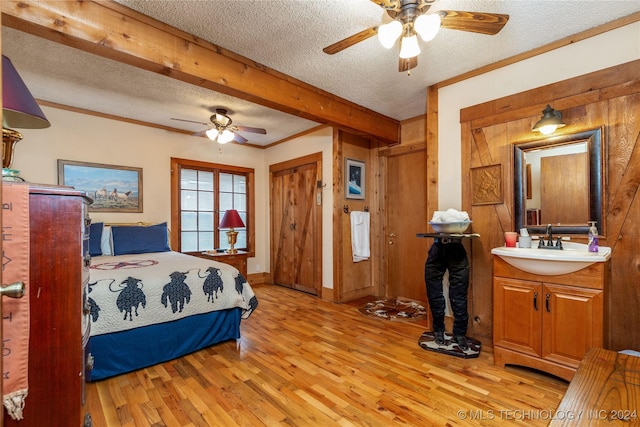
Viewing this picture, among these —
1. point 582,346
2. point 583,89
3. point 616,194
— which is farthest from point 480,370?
point 583,89

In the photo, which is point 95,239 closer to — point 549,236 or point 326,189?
point 326,189

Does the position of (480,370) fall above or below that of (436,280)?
below

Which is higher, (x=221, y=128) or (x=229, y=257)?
(x=221, y=128)

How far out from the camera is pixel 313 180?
4695 mm

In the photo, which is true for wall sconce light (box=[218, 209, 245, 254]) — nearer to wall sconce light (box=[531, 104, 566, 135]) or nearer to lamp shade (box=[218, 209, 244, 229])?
lamp shade (box=[218, 209, 244, 229])

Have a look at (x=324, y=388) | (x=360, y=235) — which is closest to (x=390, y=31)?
(x=324, y=388)

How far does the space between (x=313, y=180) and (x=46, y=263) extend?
378 centimetres

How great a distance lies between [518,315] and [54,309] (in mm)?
2681

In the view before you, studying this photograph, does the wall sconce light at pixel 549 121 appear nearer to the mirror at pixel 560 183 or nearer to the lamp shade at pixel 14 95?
the mirror at pixel 560 183

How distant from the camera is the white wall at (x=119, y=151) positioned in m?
3.51

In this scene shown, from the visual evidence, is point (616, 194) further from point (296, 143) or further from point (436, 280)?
point (296, 143)

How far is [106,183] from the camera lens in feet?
12.9

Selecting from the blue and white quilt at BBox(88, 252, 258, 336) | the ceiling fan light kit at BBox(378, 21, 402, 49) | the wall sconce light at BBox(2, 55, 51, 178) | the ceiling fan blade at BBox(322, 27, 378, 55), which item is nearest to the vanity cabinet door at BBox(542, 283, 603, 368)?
the ceiling fan light kit at BBox(378, 21, 402, 49)

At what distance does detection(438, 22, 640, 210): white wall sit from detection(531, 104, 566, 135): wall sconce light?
328 millimetres
